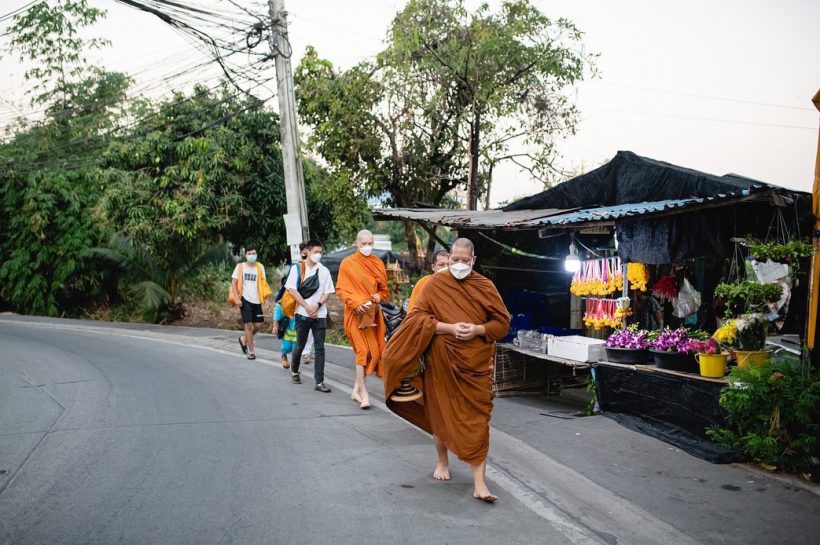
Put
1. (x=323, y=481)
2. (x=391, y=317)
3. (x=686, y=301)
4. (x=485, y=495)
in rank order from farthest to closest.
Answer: (x=391, y=317) < (x=686, y=301) < (x=323, y=481) < (x=485, y=495)

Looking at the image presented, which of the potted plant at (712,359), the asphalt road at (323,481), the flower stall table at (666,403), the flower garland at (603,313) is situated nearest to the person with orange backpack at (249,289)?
the asphalt road at (323,481)

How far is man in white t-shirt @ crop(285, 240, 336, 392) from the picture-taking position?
29.9 feet

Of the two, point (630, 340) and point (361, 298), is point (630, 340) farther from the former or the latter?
point (361, 298)

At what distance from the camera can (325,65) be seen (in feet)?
55.1

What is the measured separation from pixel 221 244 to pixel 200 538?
16293 mm

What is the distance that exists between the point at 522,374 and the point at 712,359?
10.4 feet

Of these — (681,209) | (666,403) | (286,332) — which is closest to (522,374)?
(666,403)

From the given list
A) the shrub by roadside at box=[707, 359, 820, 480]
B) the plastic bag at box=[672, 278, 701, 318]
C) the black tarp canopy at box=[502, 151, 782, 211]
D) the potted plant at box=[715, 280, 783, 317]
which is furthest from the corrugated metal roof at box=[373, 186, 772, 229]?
the shrub by roadside at box=[707, 359, 820, 480]

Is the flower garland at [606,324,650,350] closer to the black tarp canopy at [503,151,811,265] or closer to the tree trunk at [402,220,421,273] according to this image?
the black tarp canopy at [503,151,811,265]

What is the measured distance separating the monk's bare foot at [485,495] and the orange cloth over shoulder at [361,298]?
11.6ft

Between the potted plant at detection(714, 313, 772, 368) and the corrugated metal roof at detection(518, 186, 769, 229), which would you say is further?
the potted plant at detection(714, 313, 772, 368)

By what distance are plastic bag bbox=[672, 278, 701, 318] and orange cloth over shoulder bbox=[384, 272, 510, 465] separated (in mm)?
4138

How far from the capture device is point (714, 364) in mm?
6551

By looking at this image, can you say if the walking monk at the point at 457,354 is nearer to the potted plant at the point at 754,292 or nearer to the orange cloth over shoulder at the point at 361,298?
the potted plant at the point at 754,292
